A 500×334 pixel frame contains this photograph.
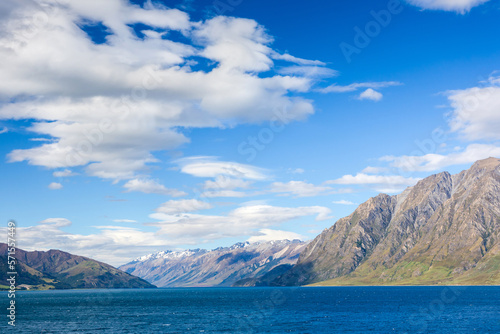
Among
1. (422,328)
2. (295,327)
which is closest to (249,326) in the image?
(295,327)

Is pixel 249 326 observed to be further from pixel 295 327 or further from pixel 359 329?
pixel 359 329

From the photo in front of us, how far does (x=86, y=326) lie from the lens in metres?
154

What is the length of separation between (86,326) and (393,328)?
112 metres

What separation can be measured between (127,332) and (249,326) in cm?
4229

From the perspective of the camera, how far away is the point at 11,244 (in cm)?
10575

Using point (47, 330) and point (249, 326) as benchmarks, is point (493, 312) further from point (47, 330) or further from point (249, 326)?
point (47, 330)

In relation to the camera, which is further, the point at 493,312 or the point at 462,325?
the point at 493,312

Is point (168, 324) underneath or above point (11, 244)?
underneath

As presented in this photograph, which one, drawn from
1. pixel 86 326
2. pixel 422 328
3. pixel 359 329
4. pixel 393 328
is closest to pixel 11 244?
pixel 86 326

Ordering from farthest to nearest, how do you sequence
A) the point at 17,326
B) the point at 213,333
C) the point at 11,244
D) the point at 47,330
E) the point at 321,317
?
the point at 321,317, the point at 17,326, the point at 47,330, the point at 213,333, the point at 11,244

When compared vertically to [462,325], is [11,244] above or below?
above

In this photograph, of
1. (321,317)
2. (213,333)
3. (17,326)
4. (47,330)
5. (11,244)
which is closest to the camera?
(11,244)

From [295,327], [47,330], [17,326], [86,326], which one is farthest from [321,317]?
[17,326]

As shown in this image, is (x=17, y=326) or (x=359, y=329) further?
(x=17, y=326)
